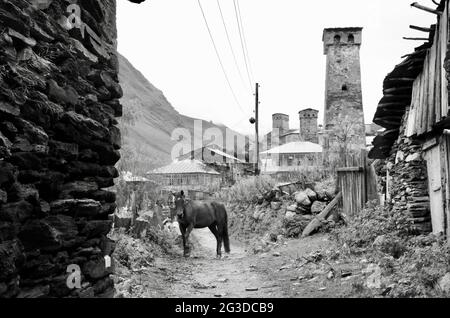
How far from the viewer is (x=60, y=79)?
12.2 feet

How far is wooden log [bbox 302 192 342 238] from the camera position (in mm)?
11672

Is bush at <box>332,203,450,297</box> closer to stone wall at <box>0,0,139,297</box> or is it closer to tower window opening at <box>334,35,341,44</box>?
stone wall at <box>0,0,139,297</box>

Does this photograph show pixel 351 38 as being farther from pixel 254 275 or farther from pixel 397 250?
pixel 397 250

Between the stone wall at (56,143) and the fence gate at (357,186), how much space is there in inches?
334

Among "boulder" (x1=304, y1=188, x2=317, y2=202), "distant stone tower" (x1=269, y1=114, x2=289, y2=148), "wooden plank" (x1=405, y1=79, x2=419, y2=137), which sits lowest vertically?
"boulder" (x1=304, y1=188, x2=317, y2=202)

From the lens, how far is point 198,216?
41.4 ft

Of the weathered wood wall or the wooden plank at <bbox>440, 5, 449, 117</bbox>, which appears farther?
the weathered wood wall

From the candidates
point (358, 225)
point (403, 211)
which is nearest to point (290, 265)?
point (358, 225)

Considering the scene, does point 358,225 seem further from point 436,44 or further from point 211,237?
point 211,237

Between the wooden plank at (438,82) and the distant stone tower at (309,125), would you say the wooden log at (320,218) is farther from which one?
the distant stone tower at (309,125)

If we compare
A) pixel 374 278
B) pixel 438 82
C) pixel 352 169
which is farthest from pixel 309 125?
pixel 374 278

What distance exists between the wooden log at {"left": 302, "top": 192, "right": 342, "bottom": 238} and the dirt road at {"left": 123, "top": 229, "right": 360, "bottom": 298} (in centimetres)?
52

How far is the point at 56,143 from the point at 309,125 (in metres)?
59.1

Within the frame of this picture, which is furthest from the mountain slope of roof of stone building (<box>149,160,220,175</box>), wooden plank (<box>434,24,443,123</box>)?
wooden plank (<box>434,24,443,123</box>)
